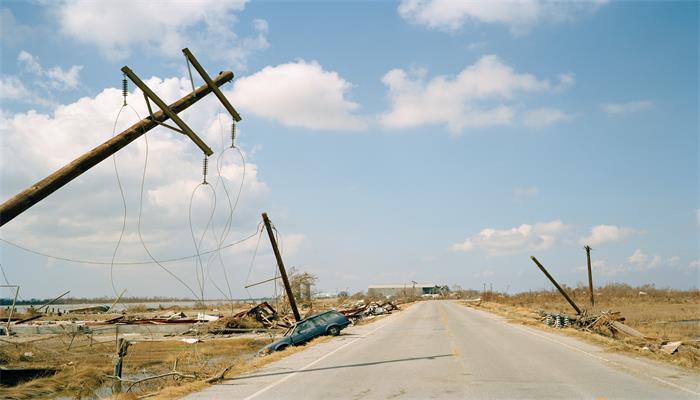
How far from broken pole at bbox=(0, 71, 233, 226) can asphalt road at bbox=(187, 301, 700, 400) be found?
17.2 ft

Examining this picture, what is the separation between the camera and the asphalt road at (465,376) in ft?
31.9

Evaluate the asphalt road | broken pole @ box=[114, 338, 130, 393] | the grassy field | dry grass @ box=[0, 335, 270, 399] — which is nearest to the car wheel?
the grassy field

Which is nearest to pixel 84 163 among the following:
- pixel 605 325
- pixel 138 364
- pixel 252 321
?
pixel 138 364

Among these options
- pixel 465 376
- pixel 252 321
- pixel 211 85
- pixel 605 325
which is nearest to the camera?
pixel 465 376

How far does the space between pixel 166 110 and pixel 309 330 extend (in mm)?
15193

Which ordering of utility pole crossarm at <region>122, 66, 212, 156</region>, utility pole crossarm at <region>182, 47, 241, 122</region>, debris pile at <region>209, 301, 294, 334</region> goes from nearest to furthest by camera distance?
1. utility pole crossarm at <region>122, 66, 212, 156</region>
2. utility pole crossarm at <region>182, 47, 241, 122</region>
3. debris pile at <region>209, 301, 294, 334</region>

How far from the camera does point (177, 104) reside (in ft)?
42.5

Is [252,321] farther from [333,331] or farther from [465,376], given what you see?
[465,376]

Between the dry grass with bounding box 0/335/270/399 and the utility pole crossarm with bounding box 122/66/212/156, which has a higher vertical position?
the utility pole crossarm with bounding box 122/66/212/156

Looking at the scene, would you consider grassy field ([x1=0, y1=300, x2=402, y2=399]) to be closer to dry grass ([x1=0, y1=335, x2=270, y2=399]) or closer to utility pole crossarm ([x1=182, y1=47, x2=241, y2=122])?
dry grass ([x1=0, y1=335, x2=270, y2=399])

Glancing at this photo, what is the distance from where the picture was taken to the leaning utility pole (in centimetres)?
1055

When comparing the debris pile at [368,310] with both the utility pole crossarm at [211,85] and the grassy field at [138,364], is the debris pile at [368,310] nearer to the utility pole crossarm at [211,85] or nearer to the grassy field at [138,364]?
the grassy field at [138,364]

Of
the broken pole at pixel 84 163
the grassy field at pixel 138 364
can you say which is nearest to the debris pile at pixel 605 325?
the grassy field at pixel 138 364

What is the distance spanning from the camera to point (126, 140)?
12.2m
